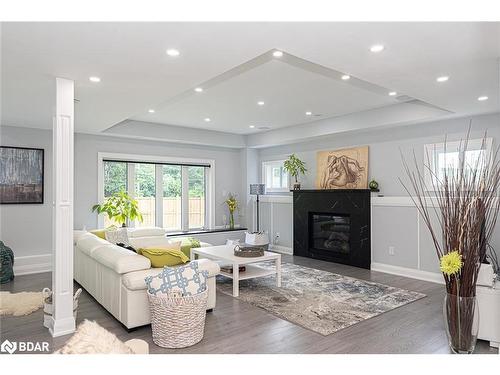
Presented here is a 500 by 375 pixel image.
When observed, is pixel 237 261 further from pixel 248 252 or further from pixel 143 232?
pixel 143 232

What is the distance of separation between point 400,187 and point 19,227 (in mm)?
6292

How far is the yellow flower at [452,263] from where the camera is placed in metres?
2.57

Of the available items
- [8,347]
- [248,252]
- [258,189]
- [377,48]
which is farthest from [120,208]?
[377,48]

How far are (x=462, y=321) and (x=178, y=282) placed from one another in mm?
2281

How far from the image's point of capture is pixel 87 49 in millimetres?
2590

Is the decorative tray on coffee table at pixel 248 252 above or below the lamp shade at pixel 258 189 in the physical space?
below

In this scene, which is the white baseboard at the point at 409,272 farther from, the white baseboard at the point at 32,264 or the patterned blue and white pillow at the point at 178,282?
the white baseboard at the point at 32,264

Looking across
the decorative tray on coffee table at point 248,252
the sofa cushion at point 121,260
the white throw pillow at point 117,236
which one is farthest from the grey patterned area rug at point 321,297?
the white throw pillow at point 117,236

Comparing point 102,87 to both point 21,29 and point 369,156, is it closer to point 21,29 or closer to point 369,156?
point 21,29

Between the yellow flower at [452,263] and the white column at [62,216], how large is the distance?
3.15m

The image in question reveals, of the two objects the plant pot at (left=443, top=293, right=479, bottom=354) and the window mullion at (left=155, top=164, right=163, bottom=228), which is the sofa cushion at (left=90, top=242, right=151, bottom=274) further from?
the window mullion at (left=155, top=164, right=163, bottom=228)

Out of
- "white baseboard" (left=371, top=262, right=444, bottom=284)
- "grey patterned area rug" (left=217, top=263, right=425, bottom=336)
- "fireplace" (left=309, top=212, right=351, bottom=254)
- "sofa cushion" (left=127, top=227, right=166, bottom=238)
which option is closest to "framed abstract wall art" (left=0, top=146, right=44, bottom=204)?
"sofa cushion" (left=127, top=227, right=166, bottom=238)

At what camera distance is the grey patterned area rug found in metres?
3.60
